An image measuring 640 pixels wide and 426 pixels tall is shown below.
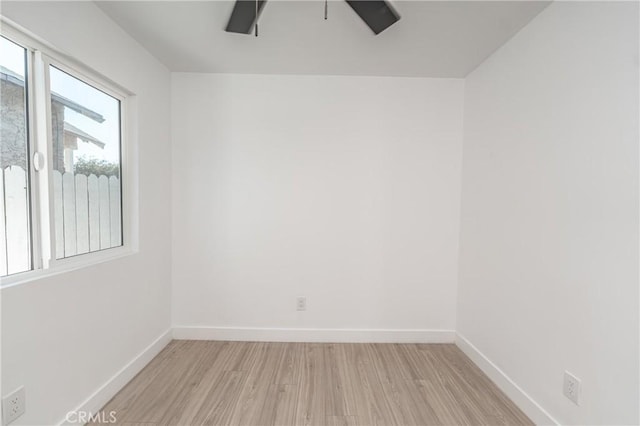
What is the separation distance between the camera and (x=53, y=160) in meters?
1.40

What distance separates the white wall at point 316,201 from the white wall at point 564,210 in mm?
440

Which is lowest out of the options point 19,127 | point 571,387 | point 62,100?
point 571,387

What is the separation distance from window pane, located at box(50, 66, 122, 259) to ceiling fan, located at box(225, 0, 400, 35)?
39.7 inches

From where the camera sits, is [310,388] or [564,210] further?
[310,388]

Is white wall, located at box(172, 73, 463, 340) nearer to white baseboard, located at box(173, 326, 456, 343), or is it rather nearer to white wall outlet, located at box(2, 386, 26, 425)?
white baseboard, located at box(173, 326, 456, 343)

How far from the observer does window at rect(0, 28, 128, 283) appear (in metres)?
1.22

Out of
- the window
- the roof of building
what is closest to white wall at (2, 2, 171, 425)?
the window

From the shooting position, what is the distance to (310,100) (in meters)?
2.35

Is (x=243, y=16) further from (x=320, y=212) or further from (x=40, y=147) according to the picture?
(x=320, y=212)

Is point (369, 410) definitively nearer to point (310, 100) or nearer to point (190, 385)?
point (190, 385)

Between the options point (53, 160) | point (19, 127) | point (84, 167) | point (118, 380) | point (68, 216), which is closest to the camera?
point (19, 127)

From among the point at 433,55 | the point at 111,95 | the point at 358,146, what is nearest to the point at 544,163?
the point at 433,55

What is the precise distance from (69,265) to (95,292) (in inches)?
8.5

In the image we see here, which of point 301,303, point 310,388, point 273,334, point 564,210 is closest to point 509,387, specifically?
point 564,210
